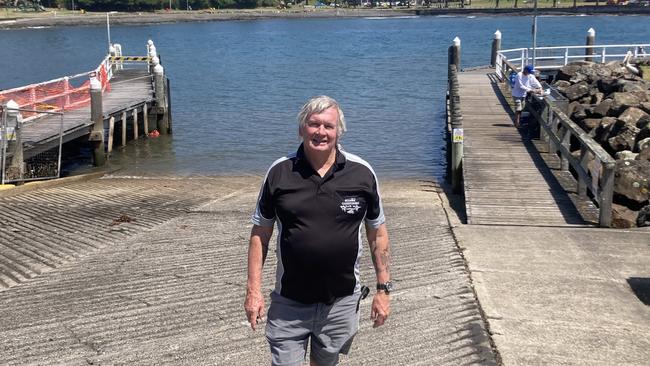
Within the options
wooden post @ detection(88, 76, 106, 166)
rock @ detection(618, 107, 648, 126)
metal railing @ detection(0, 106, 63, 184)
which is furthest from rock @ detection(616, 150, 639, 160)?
wooden post @ detection(88, 76, 106, 166)

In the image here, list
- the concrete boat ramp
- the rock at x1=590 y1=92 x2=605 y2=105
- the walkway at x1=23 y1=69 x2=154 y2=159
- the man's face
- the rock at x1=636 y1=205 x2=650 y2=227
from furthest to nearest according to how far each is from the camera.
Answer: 1. the rock at x1=590 y1=92 x2=605 y2=105
2. the walkway at x1=23 y1=69 x2=154 y2=159
3. the rock at x1=636 y1=205 x2=650 y2=227
4. the concrete boat ramp
5. the man's face

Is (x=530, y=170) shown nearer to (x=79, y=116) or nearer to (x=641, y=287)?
(x=641, y=287)

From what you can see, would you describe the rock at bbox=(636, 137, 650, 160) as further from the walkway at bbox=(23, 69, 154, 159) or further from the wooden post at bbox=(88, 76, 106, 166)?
the wooden post at bbox=(88, 76, 106, 166)

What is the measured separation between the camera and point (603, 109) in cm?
2116

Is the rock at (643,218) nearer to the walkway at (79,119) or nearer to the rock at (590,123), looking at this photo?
Answer: the rock at (590,123)

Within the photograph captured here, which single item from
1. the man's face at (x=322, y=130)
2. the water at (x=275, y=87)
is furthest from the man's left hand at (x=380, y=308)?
the water at (x=275, y=87)

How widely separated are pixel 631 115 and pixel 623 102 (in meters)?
2.14

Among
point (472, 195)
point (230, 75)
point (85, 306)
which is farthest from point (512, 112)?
point (230, 75)

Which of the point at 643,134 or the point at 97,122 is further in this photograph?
the point at 97,122

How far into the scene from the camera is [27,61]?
73688mm

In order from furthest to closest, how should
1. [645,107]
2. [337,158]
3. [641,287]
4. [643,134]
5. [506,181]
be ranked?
[645,107]
[643,134]
[506,181]
[641,287]
[337,158]

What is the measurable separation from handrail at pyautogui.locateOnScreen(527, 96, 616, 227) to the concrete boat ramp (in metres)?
0.61

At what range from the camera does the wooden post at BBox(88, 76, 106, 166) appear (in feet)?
69.7

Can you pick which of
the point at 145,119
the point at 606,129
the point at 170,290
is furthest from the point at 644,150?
the point at 145,119
